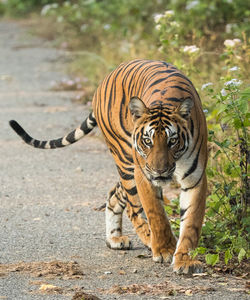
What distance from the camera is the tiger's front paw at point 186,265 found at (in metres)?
4.91

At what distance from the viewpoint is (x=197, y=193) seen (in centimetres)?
504

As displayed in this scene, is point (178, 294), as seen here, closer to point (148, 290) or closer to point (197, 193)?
point (148, 290)

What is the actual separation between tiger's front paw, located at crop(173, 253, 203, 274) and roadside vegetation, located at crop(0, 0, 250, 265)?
0.09 m

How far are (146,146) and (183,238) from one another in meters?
0.66

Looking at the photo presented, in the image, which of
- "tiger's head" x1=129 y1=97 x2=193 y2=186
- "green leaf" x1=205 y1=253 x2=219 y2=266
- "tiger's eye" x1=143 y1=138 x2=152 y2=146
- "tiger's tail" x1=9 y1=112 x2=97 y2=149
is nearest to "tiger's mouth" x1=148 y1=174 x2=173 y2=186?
"tiger's head" x1=129 y1=97 x2=193 y2=186

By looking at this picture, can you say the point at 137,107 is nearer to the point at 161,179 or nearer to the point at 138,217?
the point at 161,179

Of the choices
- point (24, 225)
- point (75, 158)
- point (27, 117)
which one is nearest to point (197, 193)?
point (24, 225)

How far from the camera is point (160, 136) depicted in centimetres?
479

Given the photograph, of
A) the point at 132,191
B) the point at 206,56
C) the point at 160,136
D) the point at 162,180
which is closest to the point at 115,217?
the point at 132,191

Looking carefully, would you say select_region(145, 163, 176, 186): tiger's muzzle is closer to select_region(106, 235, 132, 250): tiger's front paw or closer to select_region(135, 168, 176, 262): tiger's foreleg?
select_region(135, 168, 176, 262): tiger's foreleg

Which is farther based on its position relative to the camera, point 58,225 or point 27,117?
point 27,117

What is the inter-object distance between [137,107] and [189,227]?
2.82 ft

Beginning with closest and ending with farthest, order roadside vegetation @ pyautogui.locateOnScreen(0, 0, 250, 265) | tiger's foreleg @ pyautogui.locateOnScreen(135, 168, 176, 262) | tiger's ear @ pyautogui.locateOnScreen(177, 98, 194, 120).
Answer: tiger's ear @ pyautogui.locateOnScreen(177, 98, 194, 120) < tiger's foreleg @ pyautogui.locateOnScreen(135, 168, 176, 262) < roadside vegetation @ pyautogui.locateOnScreen(0, 0, 250, 265)

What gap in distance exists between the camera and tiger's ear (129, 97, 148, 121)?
4.92 meters
